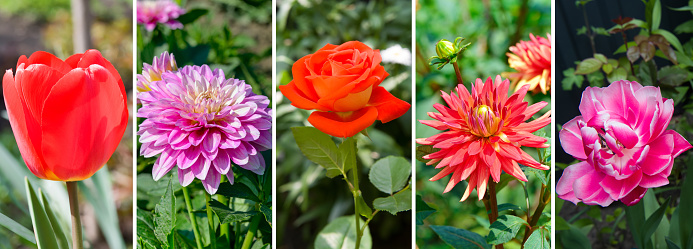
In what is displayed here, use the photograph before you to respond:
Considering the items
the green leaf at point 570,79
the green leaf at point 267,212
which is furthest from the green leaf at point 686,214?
the green leaf at point 267,212

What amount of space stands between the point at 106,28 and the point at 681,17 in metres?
1.15

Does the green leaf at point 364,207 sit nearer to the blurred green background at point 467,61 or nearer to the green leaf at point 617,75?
the blurred green background at point 467,61

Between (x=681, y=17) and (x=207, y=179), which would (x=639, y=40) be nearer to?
(x=681, y=17)

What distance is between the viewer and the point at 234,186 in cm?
44

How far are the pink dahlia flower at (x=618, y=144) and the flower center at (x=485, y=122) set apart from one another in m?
0.08

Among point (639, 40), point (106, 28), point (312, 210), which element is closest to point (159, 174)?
point (312, 210)

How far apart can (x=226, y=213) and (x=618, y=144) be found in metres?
0.34

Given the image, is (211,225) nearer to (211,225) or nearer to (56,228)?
(211,225)

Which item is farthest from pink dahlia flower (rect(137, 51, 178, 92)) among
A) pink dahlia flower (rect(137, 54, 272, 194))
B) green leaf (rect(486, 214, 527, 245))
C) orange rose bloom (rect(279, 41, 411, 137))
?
green leaf (rect(486, 214, 527, 245))

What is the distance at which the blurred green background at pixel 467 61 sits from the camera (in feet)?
1.64

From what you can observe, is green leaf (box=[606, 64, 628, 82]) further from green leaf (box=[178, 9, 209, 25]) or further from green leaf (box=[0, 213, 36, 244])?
green leaf (box=[0, 213, 36, 244])

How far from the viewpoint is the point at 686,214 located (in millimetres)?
489

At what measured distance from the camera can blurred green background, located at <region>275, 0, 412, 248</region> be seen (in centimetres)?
66

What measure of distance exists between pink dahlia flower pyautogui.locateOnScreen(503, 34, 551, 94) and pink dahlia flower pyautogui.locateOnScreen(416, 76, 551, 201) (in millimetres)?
61
